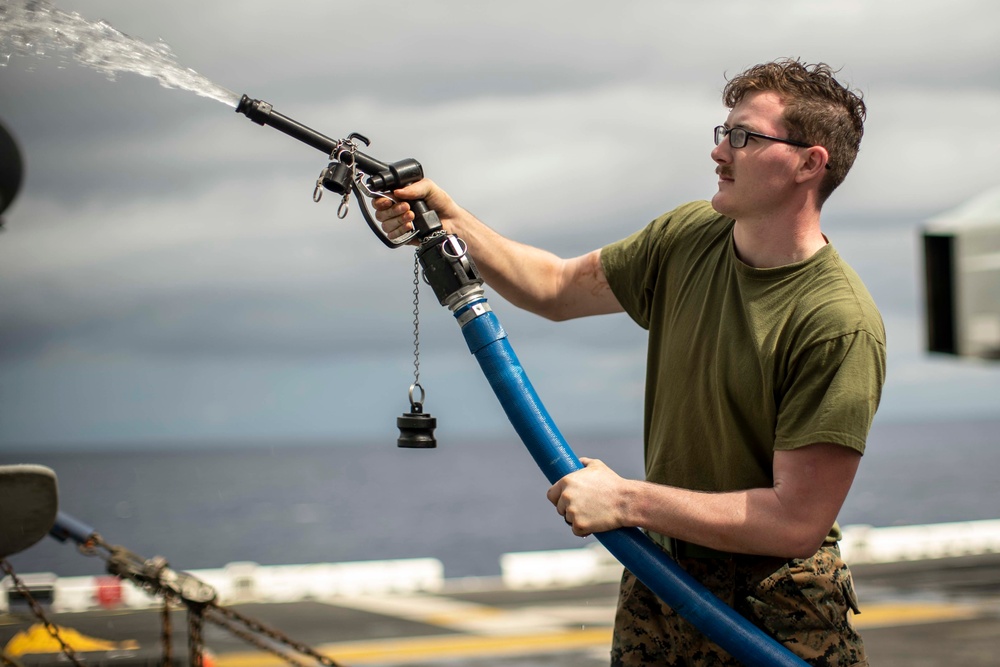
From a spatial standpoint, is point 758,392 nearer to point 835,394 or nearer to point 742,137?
point 835,394

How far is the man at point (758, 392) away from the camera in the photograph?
9.71ft

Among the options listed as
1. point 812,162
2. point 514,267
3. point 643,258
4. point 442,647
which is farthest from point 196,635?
point 442,647

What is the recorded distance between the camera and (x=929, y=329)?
21.8 ft

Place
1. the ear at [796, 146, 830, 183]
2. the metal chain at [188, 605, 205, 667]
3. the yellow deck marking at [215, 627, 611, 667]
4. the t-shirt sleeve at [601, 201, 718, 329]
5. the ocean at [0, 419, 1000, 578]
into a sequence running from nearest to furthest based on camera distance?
the ear at [796, 146, 830, 183] < the t-shirt sleeve at [601, 201, 718, 329] < the metal chain at [188, 605, 205, 667] < the yellow deck marking at [215, 627, 611, 667] < the ocean at [0, 419, 1000, 578]

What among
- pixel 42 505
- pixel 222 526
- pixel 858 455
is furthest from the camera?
pixel 222 526

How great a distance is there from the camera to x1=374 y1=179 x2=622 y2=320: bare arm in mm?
3701

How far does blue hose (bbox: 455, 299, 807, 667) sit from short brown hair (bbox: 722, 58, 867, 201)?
1030 millimetres

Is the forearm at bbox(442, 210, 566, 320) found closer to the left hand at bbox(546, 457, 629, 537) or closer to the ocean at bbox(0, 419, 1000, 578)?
the left hand at bbox(546, 457, 629, 537)

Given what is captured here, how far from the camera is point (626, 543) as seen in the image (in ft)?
9.98

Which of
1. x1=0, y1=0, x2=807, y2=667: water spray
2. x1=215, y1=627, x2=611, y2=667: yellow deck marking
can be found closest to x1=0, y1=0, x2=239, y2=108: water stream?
x1=0, y1=0, x2=807, y2=667: water spray

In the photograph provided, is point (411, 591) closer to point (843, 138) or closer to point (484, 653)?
point (484, 653)

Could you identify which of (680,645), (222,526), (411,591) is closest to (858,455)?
(680,645)

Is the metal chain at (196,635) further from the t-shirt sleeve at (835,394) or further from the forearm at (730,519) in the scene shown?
the t-shirt sleeve at (835,394)

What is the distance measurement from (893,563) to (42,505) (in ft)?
65.1
